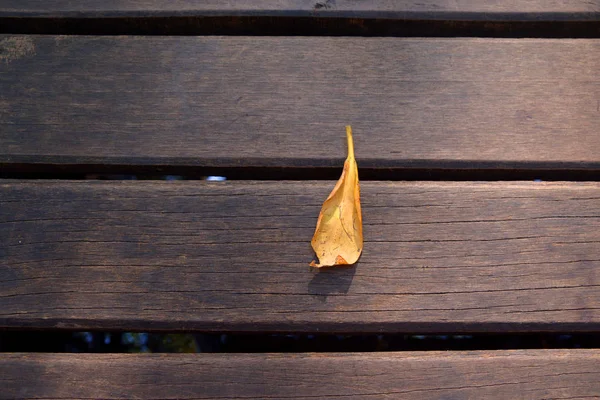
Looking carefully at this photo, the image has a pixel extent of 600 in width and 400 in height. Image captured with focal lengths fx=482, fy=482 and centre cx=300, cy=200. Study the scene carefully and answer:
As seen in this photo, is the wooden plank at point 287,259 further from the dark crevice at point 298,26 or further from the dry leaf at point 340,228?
the dark crevice at point 298,26

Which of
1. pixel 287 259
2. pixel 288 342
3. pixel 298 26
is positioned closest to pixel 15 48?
pixel 298 26

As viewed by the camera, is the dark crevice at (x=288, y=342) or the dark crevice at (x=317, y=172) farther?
the dark crevice at (x=288, y=342)

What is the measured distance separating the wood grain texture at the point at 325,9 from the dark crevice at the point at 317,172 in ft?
1.12

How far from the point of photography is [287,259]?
35.3 inches

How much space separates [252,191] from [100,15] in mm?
515

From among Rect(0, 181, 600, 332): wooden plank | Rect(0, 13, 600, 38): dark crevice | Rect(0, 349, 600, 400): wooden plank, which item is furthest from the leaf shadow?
Rect(0, 13, 600, 38): dark crevice

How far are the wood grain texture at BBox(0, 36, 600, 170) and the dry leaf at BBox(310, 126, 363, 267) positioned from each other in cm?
8

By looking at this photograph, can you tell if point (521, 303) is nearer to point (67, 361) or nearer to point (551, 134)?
point (551, 134)

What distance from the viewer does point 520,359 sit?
872 mm

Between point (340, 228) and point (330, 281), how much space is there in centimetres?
10

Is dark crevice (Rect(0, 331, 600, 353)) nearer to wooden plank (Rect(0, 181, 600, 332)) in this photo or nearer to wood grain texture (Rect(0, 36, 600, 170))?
wooden plank (Rect(0, 181, 600, 332))

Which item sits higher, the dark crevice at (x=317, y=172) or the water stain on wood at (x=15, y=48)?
the water stain on wood at (x=15, y=48)

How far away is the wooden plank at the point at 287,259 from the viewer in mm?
878

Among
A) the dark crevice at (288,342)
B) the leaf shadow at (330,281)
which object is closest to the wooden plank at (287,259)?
the leaf shadow at (330,281)
